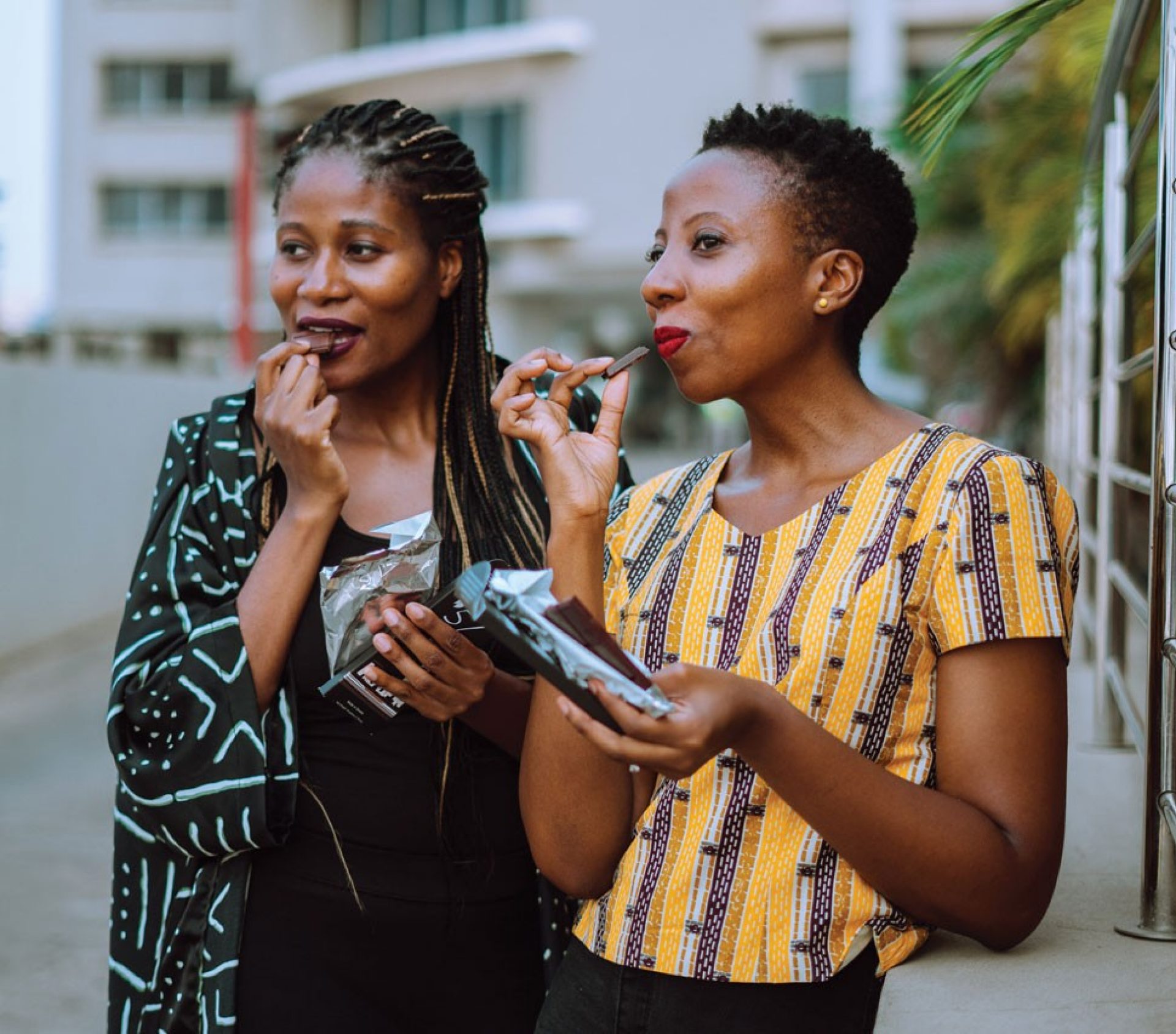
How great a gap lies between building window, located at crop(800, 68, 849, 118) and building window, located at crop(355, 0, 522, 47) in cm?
518

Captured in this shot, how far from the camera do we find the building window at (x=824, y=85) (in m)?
26.1

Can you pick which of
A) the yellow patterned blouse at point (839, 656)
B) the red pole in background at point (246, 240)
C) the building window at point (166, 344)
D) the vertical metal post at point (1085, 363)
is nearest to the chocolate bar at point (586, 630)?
the yellow patterned blouse at point (839, 656)

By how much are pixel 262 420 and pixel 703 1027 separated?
1.14m

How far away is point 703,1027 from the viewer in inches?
71.0

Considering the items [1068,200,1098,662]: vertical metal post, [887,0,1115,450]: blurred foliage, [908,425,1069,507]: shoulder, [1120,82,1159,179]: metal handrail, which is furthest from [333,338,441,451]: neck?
[887,0,1115,450]: blurred foliage

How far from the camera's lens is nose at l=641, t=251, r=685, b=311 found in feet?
6.47

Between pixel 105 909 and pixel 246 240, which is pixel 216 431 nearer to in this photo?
pixel 105 909

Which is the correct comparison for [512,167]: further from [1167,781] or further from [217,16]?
[1167,781]

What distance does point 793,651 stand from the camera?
1.80m

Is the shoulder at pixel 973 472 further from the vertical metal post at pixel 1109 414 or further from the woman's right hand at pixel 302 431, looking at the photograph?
the vertical metal post at pixel 1109 414

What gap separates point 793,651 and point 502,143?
26571 mm

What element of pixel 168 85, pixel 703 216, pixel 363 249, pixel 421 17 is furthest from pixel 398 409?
pixel 168 85

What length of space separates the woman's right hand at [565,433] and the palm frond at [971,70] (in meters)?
0.69

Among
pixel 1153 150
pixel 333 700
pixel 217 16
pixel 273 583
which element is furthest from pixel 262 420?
pixel 217 16
